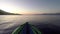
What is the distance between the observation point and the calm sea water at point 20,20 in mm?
1982

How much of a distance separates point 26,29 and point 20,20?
0.20 metres

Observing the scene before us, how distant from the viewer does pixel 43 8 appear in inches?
80.6

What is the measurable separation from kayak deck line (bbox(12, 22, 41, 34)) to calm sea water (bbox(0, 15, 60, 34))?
83 mm

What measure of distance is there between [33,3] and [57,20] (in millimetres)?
452

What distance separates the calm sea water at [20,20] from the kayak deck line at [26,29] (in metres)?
0.08

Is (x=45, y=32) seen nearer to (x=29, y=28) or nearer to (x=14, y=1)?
(x=29, y=28)

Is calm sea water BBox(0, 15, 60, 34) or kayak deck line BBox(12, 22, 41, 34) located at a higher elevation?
calm sea water BBox(0, 15, 60, 34)

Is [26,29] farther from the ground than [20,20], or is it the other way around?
[20,20]

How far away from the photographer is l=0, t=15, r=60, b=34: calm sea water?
6.50 feet

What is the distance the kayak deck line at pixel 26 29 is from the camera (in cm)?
191

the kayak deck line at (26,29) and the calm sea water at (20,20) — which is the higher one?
the calm sea water at (20,20)

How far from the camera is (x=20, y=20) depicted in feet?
6.75

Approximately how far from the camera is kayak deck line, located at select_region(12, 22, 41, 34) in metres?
1.91

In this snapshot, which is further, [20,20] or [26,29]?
[20,20]
